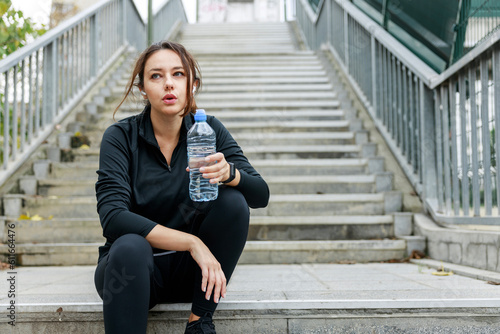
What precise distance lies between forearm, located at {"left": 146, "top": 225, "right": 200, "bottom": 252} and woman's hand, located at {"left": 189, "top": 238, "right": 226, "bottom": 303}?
0.6 inches

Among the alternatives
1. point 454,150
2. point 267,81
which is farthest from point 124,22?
point 454,150

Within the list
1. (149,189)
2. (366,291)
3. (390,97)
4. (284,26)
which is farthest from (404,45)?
(284,26)

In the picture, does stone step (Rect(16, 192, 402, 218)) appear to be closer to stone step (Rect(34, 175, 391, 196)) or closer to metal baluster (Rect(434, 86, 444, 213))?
stone step (Rect(34, 175, 391, 196))

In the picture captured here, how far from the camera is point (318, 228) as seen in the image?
133 inches

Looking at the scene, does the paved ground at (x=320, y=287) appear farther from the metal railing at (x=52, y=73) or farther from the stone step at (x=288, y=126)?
the stone step at (x=288, y=126)

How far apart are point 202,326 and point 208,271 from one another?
0.64ft

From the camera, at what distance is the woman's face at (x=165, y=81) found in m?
1.78

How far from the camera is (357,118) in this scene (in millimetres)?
4977

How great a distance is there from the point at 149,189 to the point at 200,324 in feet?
1.78

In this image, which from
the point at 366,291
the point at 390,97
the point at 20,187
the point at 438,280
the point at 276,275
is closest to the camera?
the point at 366,291

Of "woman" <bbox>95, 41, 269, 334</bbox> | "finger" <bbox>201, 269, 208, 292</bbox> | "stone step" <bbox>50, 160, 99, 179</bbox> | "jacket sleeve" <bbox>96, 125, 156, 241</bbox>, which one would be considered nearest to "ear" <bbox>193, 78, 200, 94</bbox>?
"woman" <bbox>95, 41, 269, 334</bbox>

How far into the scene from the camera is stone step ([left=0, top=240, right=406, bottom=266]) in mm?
3068

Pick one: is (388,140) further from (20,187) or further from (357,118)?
(20,187)

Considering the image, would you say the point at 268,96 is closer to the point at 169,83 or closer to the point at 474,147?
the point at 474,147
